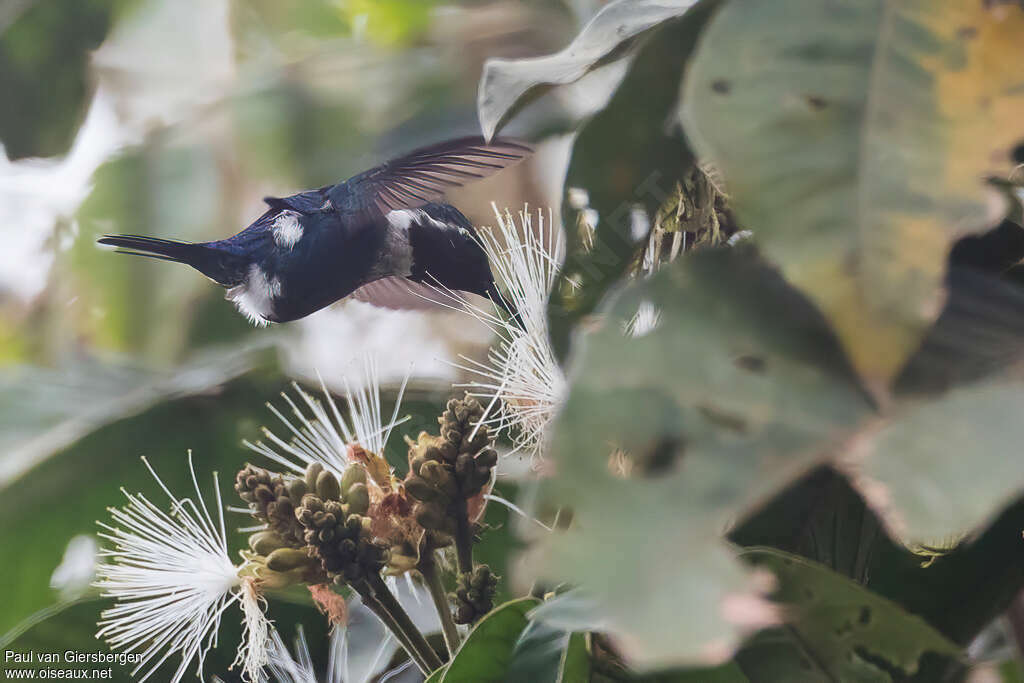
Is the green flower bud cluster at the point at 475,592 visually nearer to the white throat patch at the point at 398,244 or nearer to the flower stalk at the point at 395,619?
the flower stalk at the point at 395,619

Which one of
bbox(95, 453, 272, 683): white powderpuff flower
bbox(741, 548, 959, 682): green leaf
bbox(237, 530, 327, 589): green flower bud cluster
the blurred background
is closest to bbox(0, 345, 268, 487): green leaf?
the blurred background

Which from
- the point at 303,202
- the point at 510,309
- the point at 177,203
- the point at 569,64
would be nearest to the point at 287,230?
the point at 303,202

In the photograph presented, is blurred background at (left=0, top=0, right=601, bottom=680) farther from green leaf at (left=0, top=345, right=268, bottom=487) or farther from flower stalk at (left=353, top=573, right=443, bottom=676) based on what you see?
flower stalk at (left=353, top=573, right=443, bottom=676)

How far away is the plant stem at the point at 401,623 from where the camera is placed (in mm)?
381

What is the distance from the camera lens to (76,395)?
30.6 inches

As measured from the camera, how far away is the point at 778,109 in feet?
0.72

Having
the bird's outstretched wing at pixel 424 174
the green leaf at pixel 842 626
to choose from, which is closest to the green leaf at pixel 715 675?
the green leaf at pixel 842 626

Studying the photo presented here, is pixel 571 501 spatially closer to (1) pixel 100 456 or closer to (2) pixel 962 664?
(2) pixel 962 664

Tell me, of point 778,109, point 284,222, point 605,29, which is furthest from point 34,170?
point 778,109

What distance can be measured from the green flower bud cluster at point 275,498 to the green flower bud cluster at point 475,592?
8cm

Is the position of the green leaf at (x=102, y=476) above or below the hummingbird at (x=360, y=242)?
below

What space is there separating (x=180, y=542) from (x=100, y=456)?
289 millimetres

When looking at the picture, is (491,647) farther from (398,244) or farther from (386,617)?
(398,244)

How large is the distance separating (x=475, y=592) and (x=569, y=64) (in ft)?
0.76
